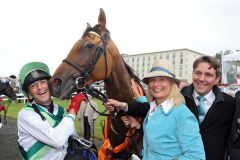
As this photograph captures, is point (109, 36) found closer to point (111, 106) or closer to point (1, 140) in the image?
point (111, 106)

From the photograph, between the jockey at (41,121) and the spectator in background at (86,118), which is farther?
the spectator in background at (86,118)

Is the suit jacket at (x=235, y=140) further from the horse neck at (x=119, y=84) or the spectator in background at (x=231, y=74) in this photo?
the spectator in background at (x=231, y=74)

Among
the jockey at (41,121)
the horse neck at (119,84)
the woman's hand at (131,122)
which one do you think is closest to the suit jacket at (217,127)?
the woman's hand at (131,122)

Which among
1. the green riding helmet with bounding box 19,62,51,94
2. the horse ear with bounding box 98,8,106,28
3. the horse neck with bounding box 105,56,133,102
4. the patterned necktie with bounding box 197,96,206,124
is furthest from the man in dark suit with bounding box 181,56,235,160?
the green riding helmet with bounding box 19,62,51,94

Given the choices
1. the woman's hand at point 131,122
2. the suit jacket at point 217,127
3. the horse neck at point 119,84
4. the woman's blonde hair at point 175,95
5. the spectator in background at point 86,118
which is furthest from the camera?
the spectator in background at point 86,118

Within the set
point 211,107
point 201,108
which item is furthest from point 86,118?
point 211,107

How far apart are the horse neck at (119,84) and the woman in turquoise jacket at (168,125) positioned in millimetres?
919

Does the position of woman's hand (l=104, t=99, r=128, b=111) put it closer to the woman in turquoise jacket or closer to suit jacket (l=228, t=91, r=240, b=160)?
the woman in turquoise jacket

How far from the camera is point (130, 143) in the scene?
3.31 meters

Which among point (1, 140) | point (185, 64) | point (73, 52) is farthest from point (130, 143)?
point (185, 64)

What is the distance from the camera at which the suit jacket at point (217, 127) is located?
2586mm

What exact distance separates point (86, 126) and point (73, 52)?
6849 millimetres

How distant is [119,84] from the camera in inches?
135

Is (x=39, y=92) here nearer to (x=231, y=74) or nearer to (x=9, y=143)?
(x=9, y=143)
